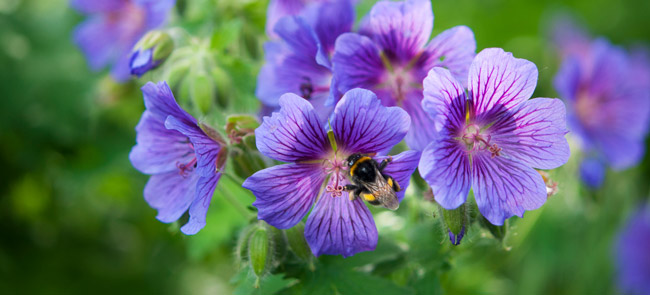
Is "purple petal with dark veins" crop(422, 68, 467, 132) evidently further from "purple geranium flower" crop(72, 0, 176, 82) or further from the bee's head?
"purple geranium flower" crop(72, 0, 176, 82)

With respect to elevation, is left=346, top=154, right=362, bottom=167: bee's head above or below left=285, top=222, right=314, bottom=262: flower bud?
above

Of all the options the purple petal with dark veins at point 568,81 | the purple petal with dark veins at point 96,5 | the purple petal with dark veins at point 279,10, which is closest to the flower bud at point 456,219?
the purple petal with dark veins at point 279,10

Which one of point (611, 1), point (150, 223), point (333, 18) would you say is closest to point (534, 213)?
point (333, 18)

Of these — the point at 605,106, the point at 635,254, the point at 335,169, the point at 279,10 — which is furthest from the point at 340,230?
the point at 635,254

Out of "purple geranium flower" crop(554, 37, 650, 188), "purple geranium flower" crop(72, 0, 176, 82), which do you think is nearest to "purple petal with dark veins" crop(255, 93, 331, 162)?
"purple geranium flower" crop(72, 0, 176, 82)

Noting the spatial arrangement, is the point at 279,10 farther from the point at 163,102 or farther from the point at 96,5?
the point at 96,5

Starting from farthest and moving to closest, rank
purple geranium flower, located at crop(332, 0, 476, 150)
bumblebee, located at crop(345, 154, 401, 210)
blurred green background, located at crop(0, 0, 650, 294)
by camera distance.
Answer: blurred green background, located at crop(0, 0, 650, 294) → purple geranium flower, located at crop(332, 0, 476, 150) → bumblebee, located at crop(345, 154, 401, 210)
